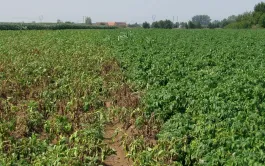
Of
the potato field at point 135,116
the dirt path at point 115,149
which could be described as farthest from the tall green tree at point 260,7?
the dirt path at point 115,149

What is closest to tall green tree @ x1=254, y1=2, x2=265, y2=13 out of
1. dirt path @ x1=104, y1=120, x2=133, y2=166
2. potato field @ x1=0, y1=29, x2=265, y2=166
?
potato field @ x1=0, y1=29, x2=265, y2=166

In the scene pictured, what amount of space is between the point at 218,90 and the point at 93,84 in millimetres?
3234

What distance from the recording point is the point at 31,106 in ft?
21.8

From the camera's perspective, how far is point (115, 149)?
5574 mm

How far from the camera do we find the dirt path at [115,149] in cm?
514

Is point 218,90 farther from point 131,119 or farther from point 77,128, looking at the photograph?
point 77,128

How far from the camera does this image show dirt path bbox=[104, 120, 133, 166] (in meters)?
5.14

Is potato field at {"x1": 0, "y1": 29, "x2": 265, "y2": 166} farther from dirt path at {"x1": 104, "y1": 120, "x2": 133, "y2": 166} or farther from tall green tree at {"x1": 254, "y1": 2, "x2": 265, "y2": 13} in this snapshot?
tall green tree at {"x1": 254, "y1": 2, "x2": 265, "y2": 13}

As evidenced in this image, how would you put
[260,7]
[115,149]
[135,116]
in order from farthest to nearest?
[260,7] < [135,116] < [115,149]

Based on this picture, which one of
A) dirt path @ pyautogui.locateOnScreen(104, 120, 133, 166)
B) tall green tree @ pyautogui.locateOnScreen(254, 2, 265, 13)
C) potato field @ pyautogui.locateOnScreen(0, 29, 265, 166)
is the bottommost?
dirt path @ pyautogui.locateOnScreen(104, 120, 133, 166)

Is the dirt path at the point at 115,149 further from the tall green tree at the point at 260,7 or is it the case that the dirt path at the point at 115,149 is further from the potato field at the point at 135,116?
the tall green tree at the point at 260,7

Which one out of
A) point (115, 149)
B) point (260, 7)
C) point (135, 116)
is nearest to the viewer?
point (115, 149)

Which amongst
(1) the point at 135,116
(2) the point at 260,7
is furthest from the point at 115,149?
(2) the point at 260,7

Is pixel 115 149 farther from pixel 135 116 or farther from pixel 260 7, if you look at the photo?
pixel 260 7
